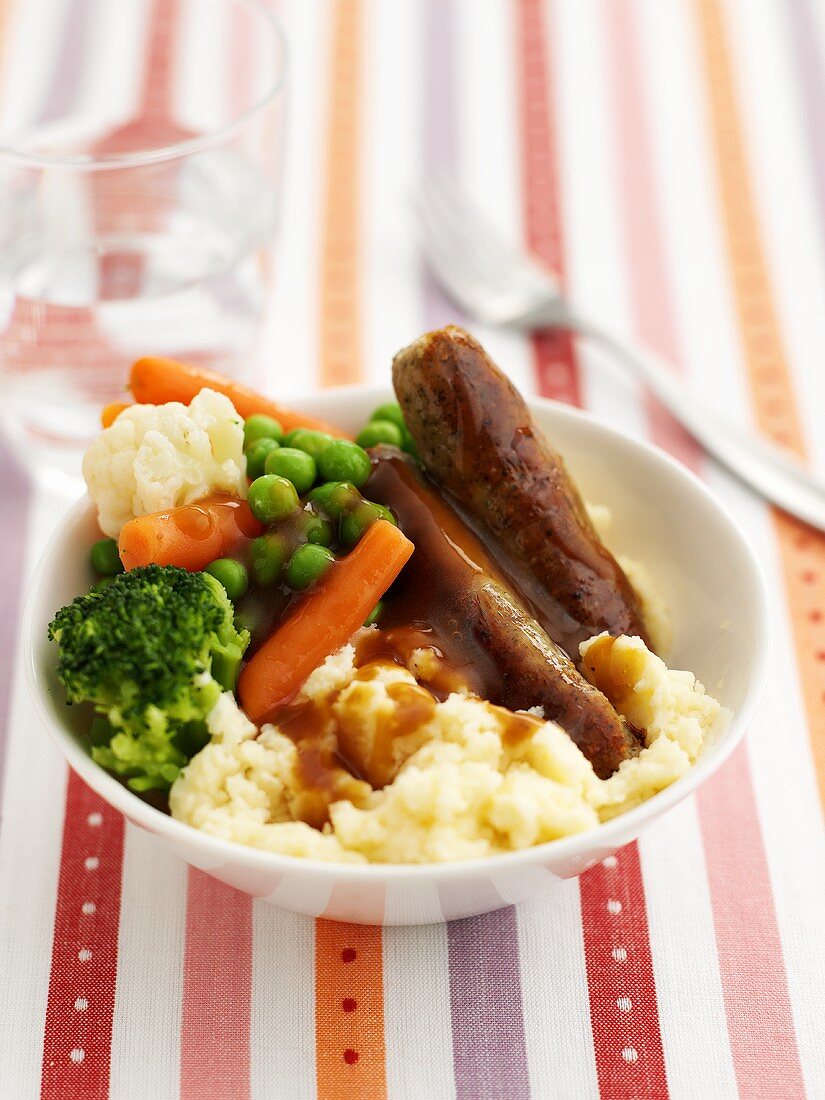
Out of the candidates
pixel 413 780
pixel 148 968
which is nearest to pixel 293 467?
pixel 413 780

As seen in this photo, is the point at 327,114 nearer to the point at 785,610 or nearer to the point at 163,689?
the point at 785,610

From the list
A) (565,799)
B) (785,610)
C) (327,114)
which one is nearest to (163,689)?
(565,799)

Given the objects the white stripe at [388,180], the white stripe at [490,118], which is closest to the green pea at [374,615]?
the white stripe at [388,180]

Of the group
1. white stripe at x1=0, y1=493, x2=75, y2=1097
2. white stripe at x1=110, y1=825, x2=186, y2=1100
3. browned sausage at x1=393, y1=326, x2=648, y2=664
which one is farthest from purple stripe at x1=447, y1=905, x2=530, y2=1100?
white stripe at x1=0, y1=493, x2=75, y2=1097

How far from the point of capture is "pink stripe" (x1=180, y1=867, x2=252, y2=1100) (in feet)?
10.5

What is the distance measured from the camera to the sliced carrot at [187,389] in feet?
13.3

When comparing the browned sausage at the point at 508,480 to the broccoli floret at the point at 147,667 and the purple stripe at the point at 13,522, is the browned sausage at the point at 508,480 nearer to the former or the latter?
the broccoli floret at the point at 147,667

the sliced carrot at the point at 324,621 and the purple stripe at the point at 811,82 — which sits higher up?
the purple stripe at the point at 811,82

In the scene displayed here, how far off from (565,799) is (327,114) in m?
5.56

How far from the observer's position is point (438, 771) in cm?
298

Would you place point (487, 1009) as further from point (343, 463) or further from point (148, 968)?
point (343, 463)

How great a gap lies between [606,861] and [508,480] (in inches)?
49.9

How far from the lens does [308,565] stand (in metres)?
3.53

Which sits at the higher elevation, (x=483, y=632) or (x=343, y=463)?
(x=343, y=463)
